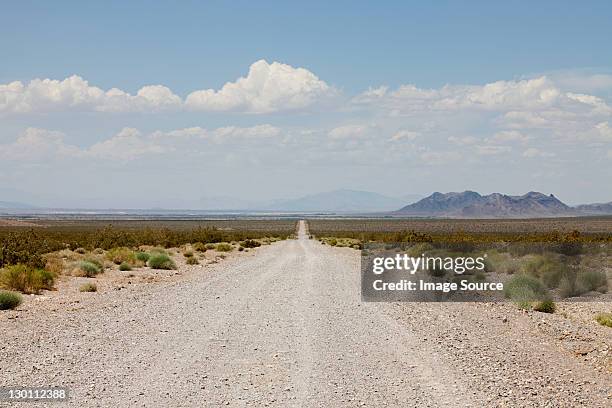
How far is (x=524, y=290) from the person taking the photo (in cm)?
1964

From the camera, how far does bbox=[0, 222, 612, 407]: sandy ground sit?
28.8ft

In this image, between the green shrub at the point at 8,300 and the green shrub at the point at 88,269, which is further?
the green shrub at the point at 88,269

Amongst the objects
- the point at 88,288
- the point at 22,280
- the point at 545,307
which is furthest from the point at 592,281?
the point at 22,280

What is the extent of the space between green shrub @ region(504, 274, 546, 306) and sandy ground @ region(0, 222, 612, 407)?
Answer: 0.94 meters

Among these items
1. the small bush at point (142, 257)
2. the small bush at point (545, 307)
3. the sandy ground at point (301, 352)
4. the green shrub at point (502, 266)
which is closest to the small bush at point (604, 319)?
the sandy ground at point (301, 352)

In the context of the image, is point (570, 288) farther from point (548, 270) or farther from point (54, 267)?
point (54, 267)

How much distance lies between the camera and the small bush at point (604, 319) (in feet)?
53.9

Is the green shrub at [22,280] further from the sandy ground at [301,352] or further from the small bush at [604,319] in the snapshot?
the small bush at [604,319]

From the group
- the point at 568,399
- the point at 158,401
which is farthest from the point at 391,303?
the point at 158,401

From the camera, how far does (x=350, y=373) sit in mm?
9914

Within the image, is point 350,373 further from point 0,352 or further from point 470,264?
point 470,264

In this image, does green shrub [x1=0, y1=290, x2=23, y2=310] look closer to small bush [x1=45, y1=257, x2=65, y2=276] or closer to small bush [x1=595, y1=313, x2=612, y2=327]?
small bush [x1=45, y1=257, x2=65, y2=276]

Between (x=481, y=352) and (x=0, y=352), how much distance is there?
27.3 feet

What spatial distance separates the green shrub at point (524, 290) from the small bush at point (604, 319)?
201 cm
